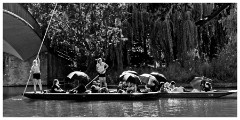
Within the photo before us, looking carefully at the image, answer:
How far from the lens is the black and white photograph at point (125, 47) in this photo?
1647 centimetres

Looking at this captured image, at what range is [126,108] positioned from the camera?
12766 millimetres

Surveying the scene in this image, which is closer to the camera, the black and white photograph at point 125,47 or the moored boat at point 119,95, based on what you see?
the moored boat at point 119,95

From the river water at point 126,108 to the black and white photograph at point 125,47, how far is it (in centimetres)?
92

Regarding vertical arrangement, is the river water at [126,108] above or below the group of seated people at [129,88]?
below

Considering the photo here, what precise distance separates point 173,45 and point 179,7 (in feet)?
6.32

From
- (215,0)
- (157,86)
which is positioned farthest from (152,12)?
(157,86)

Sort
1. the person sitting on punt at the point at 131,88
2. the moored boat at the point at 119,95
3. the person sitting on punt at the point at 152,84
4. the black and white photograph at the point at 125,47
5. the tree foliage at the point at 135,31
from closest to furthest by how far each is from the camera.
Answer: the moored boat at the point at 119,95 → the person sitting on punt at the point at 131,88 → the person sitting on punt at the point at 152,84 → the black and white photograph at the point at 125,47 → the tree foliage at the point at 135,31

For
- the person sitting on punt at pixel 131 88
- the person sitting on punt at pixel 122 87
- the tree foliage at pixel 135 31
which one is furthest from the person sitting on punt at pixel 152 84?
the tree foliage at pixel 135 31

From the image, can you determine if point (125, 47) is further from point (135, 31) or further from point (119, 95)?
point (119, 95)

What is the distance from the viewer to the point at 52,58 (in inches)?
1040

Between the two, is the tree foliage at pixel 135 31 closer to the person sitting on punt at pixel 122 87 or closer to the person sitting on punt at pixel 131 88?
the person sitting on punt at pixel 122 87

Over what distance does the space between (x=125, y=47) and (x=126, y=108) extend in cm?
1121

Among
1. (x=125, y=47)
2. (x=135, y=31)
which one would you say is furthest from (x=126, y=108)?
(x=125, y=47)

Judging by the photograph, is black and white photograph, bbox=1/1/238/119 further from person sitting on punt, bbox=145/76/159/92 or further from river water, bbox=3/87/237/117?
river water, bbox=3/87/237/117
